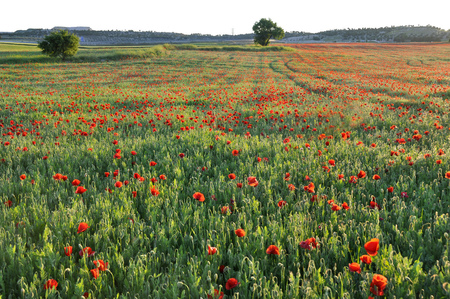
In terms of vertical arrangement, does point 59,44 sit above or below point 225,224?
above

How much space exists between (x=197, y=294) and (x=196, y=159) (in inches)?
108

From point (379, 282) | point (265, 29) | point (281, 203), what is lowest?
point (281, 203)

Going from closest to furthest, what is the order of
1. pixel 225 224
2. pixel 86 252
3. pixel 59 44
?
pixel 86 252, pixel 225 224, pixel 59 44

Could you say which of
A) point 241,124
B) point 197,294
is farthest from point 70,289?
point 241,124

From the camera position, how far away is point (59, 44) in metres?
37.4

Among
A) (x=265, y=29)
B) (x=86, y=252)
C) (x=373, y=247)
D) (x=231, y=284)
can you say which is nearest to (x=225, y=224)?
(x=231, y=284)

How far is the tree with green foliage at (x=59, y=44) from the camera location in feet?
122

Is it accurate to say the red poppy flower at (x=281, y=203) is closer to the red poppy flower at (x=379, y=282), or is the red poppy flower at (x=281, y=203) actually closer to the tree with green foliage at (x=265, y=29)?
the red poppy flower at (x=379, y=282)

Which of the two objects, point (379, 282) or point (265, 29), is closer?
point (379, 282)

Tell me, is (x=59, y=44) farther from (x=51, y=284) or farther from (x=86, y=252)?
(x=51, y=284)

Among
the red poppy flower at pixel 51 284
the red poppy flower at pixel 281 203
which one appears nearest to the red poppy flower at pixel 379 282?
the red poppy flower at pixel 281 203

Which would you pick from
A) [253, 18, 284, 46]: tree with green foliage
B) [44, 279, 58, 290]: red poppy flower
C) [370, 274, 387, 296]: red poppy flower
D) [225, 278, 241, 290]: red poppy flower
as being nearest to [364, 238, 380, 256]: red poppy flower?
[370, 274, 387, 296]: red poppy flower

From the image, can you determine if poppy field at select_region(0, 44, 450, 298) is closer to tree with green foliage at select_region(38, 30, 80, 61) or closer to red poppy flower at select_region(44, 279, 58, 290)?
red poppy flower at select_region(44, 279, 58, 290)

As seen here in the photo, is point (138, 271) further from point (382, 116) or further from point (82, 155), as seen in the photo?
point (382, 116)
